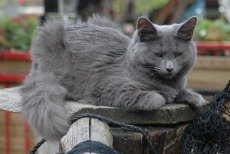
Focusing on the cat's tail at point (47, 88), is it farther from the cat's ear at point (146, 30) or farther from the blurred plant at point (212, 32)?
the blurred plant at point (212, 32)

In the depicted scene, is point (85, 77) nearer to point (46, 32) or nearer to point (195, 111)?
point (46, 32)

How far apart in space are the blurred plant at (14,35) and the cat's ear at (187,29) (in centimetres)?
341

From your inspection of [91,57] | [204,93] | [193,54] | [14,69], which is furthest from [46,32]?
[14,69]

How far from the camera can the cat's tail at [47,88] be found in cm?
221

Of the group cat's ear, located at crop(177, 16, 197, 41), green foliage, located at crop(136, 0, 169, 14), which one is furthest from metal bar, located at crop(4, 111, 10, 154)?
cat's ear, located at crop(177, 16, 197, 41)

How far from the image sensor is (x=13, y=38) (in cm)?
591

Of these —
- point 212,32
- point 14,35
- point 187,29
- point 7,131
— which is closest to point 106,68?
point 187,29

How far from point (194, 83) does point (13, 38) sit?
73.9 inches

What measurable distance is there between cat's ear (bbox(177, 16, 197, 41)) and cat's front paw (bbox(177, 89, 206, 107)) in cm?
23

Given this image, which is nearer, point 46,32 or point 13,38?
point 46,32

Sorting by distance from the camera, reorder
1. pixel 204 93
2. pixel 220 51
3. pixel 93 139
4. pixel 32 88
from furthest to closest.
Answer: pixel 220 51 < pixel 204 93 < pixel 32 88 < pixel 93 139

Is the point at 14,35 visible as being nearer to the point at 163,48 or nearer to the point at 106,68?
the point at 106,68

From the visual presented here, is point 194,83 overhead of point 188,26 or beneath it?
beneath

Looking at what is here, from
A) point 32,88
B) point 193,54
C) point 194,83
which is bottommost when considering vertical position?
point 194,83
